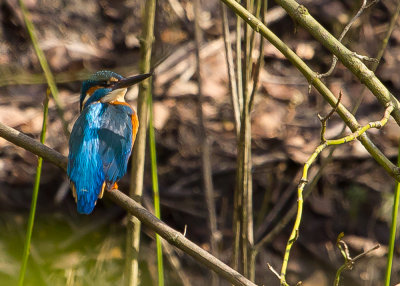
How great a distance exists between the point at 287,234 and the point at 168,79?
1.72 meters

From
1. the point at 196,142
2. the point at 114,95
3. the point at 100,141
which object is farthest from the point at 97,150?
the point at 196,142

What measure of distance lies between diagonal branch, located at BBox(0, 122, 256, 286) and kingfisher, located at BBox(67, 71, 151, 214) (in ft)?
0.49

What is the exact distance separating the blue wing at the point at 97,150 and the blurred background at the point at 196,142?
1052 mm

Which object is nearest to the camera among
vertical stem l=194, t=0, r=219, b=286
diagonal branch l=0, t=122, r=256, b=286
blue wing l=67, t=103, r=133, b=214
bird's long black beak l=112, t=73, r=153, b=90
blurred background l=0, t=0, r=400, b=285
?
diagonal branch l=0, t=122, r=256, b=286

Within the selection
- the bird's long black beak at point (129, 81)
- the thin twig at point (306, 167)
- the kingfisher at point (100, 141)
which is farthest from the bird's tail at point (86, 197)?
the thin twig at point (306, 167)

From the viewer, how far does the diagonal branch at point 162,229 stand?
1.99 metres

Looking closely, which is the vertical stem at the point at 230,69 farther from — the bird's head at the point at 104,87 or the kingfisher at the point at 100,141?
the bird's head at the point at 104,87

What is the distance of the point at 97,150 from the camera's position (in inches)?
111

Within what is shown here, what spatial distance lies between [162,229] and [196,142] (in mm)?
3148

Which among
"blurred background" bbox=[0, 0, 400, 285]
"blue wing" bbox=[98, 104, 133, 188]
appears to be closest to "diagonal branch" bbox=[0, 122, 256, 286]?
"blue wing" bbox=[98, 104, 133, 188]

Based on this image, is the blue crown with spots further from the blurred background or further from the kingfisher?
the blurred background

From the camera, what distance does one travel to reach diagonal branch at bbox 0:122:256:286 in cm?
199

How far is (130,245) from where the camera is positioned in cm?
258

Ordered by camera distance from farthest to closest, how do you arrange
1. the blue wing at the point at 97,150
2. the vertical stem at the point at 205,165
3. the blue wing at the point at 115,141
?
the vertical stem at the point at 205,165
the blue wing at the point at 115,141
the blue wing at the point at 97,150
